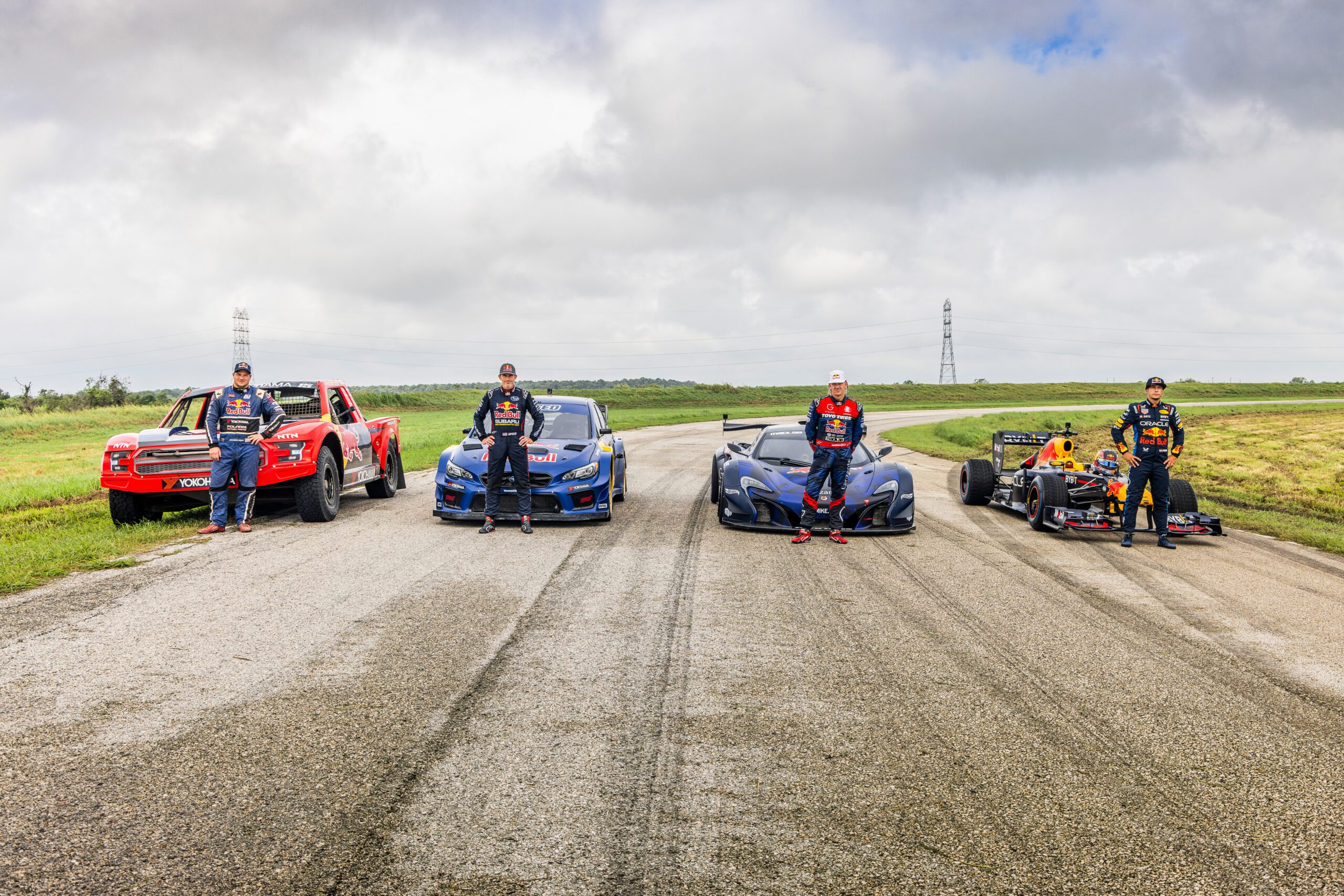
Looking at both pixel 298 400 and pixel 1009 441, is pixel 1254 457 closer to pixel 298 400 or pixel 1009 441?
pixel 1009 441

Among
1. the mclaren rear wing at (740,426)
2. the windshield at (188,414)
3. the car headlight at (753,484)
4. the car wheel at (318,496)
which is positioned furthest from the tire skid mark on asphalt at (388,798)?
the windshield at (188,414)

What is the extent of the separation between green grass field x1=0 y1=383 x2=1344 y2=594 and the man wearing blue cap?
6491mm

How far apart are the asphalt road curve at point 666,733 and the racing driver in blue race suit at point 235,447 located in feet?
8.25

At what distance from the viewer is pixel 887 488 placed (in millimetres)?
9695

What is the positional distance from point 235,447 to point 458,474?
99.2 inches

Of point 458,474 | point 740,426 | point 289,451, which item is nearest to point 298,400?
point 289,451

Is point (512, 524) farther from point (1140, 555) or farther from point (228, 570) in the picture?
point (1140, 555)

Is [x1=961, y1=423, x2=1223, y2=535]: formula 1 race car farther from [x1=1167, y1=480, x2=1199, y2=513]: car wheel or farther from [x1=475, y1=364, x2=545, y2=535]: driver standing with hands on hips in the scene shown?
[x1=475, y1=364, x2=545, y2=535]: driver standing with hands on hips

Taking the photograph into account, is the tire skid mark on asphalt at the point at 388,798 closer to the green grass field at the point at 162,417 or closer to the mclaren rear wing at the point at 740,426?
the green grass field at the point at 162,417

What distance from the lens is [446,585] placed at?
675 centimetres

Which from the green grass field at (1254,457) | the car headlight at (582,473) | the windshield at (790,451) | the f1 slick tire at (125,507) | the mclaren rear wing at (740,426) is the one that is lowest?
the green grass field at (1254,457)

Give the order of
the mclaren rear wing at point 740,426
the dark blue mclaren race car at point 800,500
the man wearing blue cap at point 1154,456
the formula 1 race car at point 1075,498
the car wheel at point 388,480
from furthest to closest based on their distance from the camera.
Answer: the car wheel at point 388,480 → the mclaren rear wing at point 740,426 → the formula 1 race car at point 1075,498 → the dark blue mclaren race car at point 800,500 → the man wearing blue cap at point 1154,456

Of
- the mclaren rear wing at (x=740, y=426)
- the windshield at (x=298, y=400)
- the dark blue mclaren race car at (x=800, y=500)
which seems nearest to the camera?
the dark blue mclaren race car at (x=800, y=500)

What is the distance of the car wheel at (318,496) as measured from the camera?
33.3ft
